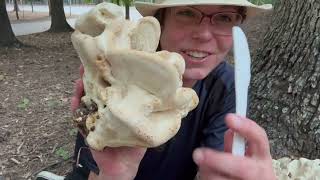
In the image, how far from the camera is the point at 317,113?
8.98ft

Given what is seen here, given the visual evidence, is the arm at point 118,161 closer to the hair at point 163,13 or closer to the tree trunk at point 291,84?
the hair at point 163,13

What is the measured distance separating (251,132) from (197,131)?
826mm

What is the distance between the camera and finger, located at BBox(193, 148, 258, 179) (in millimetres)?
1150

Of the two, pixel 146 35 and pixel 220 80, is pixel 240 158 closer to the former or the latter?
pixel 146 35

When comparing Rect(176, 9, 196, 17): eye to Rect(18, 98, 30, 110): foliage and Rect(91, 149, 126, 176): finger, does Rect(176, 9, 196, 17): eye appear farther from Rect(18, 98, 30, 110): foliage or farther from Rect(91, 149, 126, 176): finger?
Rect(18, 98, 30, 110): foliage

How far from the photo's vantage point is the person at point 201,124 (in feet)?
3.86

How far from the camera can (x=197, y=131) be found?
1.96 m

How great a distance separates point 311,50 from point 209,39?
56.6 inches

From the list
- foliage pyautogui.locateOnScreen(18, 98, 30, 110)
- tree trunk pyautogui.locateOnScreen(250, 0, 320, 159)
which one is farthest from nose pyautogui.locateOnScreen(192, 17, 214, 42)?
foliage pyautogui.locateOnScreen(18, 98, 30, 110)

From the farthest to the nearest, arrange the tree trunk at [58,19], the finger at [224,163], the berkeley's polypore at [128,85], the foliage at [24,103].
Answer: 1. the tree trunk at [58,19]
2. the foliage at [24,103]
3. the finger at [224,163]
4. the berkeley's polypore at [128,85]

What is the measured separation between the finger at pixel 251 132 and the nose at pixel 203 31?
554mm

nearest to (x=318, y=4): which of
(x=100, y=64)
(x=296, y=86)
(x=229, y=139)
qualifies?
(x=296, y=86)

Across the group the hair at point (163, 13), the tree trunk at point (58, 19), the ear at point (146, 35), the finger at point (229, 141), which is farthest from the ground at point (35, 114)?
the tree trunk at point (58, 19)

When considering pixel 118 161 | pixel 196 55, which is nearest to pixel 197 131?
pixel 196 55
